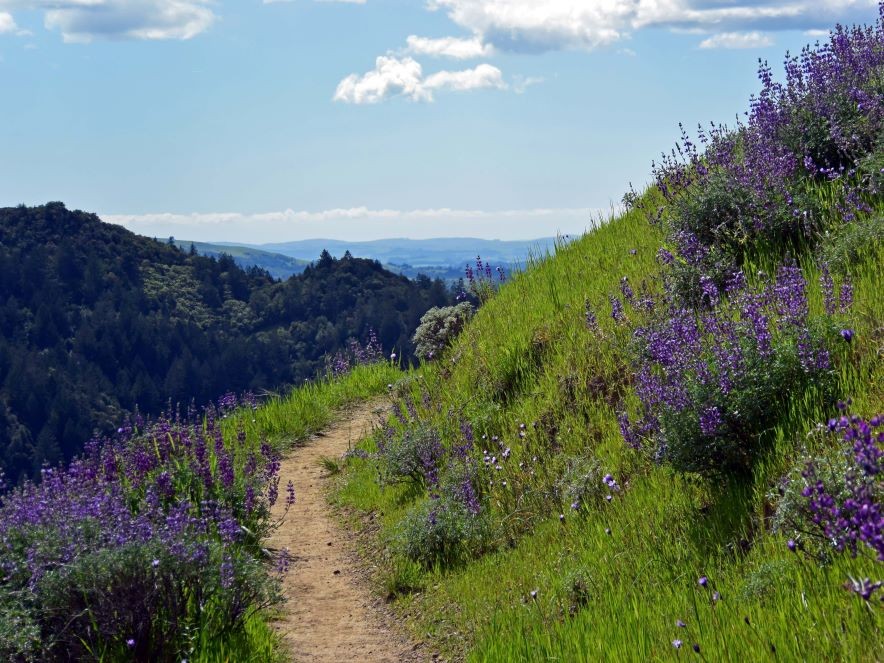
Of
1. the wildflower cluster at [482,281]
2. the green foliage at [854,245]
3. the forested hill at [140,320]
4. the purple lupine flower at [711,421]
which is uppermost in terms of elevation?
the green foliage at [854,245]

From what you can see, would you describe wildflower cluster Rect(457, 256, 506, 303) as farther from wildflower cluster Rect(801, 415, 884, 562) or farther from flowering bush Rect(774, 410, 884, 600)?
wildflower cluster Rect(801, 415, 884, 562)

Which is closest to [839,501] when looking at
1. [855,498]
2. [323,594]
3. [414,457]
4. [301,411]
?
[855,498]

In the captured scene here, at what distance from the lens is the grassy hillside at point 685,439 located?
4203 millimetres

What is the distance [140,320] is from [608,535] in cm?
12595

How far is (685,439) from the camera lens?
18.5 ft

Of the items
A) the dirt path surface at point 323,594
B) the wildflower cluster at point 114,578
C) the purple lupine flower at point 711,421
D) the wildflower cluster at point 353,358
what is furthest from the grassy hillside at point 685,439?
the wildflower cluster at point 353,358

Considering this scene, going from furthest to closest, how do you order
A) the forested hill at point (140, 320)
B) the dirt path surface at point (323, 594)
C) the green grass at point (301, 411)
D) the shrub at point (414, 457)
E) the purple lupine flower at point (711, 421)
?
the forested hill at point (140, 320) → the green grass at point (301, 411) → the shrub at point (414, 457) → the dirt path surface at point (323, 594) → the purple lupine flower at point (711, 421)

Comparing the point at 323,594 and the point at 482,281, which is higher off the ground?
the point at 482,281

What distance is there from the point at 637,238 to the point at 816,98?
2.62m

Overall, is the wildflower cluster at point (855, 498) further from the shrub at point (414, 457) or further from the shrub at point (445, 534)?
the shrub at point (414, 457)

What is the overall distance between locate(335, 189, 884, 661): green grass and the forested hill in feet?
309

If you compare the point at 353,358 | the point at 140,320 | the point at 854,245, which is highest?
the point at 854,245

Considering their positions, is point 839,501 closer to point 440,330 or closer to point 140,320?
point 440,330

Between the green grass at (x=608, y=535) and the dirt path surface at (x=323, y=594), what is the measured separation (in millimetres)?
292
